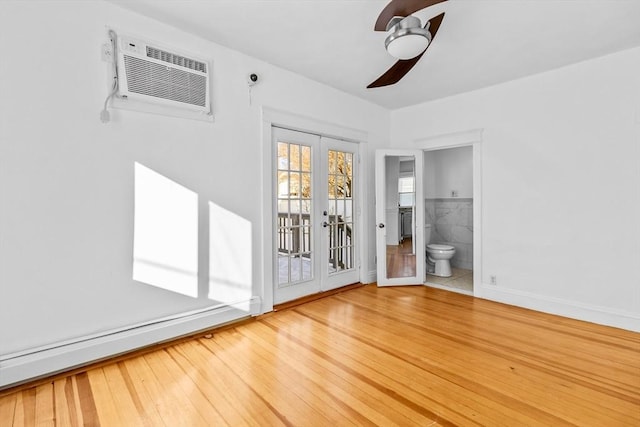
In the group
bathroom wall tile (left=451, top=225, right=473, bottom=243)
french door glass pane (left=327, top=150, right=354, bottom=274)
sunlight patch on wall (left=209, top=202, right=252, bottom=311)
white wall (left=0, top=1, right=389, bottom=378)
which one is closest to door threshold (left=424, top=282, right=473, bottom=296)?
french door glass pane (left=327, top=150, right=354, bottom=274)

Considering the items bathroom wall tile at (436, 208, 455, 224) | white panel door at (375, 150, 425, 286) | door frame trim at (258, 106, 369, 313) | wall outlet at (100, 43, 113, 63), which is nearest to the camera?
wall outlet at (100, 43, 113, 63)

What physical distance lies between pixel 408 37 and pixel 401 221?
9.44 feet

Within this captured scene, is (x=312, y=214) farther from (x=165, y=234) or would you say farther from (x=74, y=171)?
(x=74, y=171)

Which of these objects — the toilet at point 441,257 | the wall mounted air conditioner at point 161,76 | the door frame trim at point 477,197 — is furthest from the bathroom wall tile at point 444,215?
the wall mounted air conditioner at point 161,76

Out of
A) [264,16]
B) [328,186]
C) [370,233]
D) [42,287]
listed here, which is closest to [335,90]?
[328,186]

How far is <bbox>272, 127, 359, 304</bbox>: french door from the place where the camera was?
137 inches

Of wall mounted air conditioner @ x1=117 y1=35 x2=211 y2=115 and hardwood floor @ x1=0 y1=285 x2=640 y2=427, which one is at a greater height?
wall mounted air conditioner @ x1=117 y1=35 x2=211 y2=115

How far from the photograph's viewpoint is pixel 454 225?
215 inches

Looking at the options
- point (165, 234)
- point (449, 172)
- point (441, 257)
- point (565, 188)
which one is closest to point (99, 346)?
point (165, 234)

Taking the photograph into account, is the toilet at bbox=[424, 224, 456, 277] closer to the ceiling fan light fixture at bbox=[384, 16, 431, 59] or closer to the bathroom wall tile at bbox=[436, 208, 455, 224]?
the bathroom wall tile at bbox=[436, 208, 455, 224]

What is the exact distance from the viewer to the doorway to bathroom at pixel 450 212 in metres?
4.91

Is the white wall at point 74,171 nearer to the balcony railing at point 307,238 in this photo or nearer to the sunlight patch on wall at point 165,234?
the sunlight patch on wall at point 165,234

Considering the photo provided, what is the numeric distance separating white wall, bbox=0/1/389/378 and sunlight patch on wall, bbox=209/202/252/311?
0.10m

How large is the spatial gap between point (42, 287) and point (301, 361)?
189 centimetres
